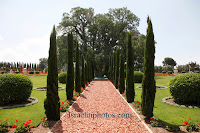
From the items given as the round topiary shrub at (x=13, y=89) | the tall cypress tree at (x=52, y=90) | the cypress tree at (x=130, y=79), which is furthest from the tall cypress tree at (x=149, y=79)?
the round topiary shrub at (x=13, y=89)

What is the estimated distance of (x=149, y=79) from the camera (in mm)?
6422

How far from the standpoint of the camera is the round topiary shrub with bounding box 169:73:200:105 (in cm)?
819

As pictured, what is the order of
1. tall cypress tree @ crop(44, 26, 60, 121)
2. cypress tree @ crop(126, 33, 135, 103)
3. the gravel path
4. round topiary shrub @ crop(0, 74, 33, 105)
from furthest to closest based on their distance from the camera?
cypress tree @ crop(126, 33, 135, 103) < round topiary shrub @ crop(0, 74, 33, 105) < tall cypress tree @ crop(44, 26, 60, 121) < the gravel path

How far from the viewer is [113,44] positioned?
3634 cm

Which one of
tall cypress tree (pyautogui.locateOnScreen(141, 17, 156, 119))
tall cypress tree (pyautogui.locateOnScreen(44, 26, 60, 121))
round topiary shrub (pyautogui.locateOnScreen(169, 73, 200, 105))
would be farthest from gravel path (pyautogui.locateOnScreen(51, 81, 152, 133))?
round topiary shrub (pyautogui.locateOnScreen(169, 73, 200, 105))

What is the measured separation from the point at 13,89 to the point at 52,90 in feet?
12.0

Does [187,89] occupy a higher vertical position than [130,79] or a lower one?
lower

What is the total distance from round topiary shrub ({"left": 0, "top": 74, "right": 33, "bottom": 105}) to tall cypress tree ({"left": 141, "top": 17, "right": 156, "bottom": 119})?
706 cm

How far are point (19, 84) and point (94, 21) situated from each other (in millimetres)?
31093

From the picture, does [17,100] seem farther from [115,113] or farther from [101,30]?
[101,30]

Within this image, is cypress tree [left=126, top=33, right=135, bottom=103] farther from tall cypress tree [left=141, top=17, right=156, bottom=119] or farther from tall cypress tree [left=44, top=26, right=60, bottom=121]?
tall cypress tree [left=44, top=26, right=60, bottom=121]

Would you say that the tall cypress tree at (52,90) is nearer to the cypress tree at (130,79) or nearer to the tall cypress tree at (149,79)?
the tall cypress tree at (149,79)

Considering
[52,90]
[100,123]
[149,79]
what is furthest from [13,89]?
[149,79]

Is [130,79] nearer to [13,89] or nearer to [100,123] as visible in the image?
[100,123]
